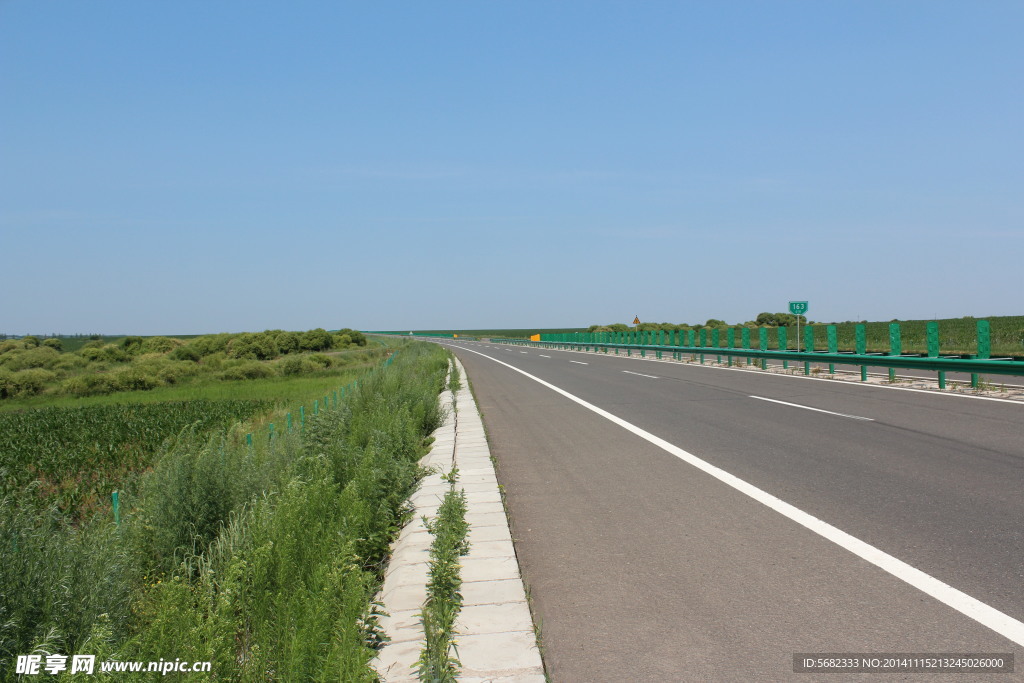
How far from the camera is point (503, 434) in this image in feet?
40.2

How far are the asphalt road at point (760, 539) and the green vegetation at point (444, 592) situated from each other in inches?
19.9

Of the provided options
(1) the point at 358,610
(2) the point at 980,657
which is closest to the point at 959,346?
(2) the point at 980,657

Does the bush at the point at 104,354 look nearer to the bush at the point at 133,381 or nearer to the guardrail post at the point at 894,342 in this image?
the bush at the point at 133,381

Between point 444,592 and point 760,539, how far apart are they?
101 inches

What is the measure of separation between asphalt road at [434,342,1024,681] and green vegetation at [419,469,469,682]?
0.51 meters

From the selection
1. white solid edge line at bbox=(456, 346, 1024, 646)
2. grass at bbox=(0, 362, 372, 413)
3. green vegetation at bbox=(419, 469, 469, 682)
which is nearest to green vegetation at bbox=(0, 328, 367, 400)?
grass at bbox=(0, 362, 372, 413)

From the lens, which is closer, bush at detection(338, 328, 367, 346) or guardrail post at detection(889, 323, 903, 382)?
guardrail post at detection(889, 323, 903, 382)

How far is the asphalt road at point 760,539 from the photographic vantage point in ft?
12.4

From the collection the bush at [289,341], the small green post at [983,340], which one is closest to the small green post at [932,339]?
the small green post at [983,340]

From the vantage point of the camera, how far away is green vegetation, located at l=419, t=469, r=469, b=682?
3.43 m

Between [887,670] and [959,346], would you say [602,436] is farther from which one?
[959,346]

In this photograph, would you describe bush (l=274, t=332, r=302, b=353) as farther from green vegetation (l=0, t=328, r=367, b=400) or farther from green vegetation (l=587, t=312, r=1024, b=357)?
green vegetation (l=587, t=312, r=1024, b=357)

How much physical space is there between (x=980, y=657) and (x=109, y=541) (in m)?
5.02

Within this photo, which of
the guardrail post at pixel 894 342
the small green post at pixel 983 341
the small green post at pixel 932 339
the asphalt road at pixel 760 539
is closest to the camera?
the asphalt road at pixel 760 539
